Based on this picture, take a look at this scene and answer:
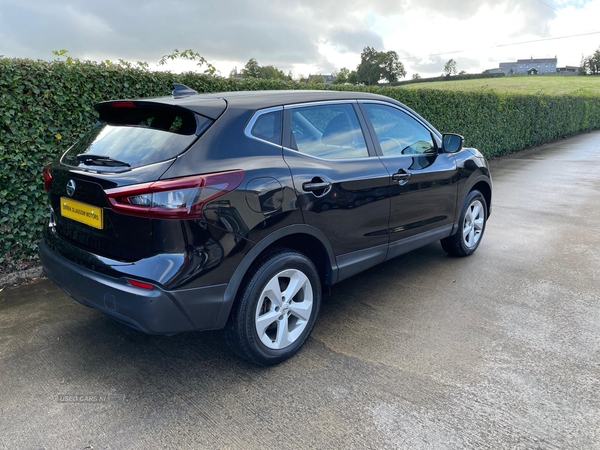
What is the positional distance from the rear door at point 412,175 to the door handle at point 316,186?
0.78 meters

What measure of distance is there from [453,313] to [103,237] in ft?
8.84

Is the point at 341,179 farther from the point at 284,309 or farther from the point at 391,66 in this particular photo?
the point at 391,66

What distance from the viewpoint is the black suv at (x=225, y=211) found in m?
2.37

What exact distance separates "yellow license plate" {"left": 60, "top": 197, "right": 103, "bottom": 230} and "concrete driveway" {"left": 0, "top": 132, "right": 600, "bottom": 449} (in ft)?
3.21

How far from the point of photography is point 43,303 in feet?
12.6

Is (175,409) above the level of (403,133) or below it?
below

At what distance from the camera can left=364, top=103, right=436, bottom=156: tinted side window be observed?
373 cm

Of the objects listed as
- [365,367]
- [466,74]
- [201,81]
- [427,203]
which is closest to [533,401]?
[365,367]

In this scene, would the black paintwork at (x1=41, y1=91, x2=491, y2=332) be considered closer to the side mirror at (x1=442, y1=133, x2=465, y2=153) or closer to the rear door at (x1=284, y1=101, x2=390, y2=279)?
the rear door at (x1=284, y1=101, x2=390, y2=279)

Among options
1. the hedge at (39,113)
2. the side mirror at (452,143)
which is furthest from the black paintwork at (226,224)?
the hedge at (39,113)

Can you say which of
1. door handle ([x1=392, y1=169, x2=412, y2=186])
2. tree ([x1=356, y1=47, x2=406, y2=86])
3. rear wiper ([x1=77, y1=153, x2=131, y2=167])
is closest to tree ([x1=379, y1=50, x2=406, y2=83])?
tree ([x1=356, y1=47, x2=406, y2=86])

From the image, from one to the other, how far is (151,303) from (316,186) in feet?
4.16

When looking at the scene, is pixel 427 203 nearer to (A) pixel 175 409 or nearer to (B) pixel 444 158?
(B) pixel 444 158

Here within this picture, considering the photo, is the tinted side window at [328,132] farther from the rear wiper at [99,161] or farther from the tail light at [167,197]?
the rear wiper at [99,161]
